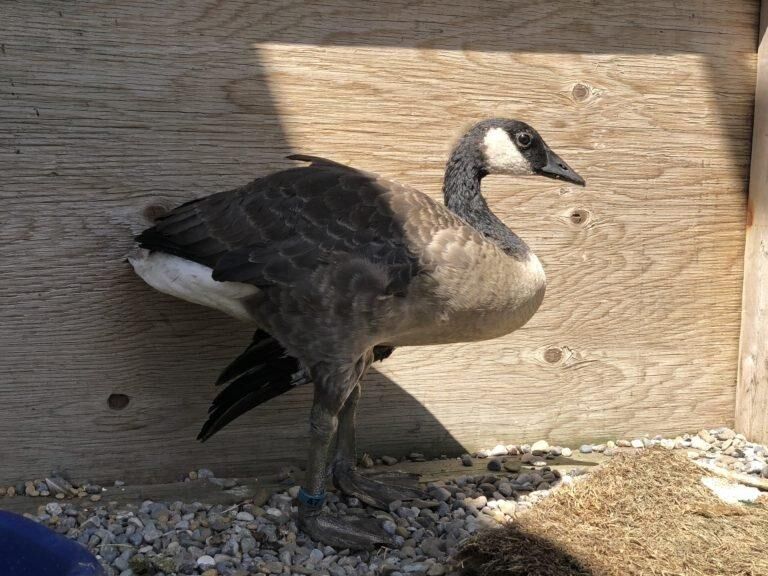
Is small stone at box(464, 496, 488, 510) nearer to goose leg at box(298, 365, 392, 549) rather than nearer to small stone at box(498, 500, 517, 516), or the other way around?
small stone at box(498, 500, 517, 516)

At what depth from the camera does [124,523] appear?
3232 millimetres

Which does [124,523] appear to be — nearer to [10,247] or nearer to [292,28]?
[10,247]

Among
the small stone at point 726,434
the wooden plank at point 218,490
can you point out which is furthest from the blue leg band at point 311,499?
the small stone at point 726,434

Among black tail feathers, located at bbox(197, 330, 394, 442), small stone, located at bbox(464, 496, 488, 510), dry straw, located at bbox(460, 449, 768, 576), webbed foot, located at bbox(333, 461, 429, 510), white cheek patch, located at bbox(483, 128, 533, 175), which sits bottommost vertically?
small stone, located at bbox(464, 496, 488, 510)

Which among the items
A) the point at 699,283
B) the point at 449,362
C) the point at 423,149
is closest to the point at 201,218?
the point at 423,149

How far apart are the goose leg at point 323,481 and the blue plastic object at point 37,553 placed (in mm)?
1062

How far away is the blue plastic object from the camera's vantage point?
82.0 inches

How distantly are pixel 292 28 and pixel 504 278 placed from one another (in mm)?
1228

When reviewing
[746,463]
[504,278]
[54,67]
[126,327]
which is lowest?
[746,463]

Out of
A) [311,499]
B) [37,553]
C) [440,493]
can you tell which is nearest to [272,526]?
[311,499]

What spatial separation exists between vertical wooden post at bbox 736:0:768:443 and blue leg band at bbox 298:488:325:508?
6.84ft

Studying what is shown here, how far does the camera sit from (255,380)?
335 centimetres

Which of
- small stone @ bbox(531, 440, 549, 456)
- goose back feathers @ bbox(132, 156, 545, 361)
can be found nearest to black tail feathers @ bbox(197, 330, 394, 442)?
goose back feathers @ bbox(132, 156, 545, 361)

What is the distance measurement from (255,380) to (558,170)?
1351 millimetres
